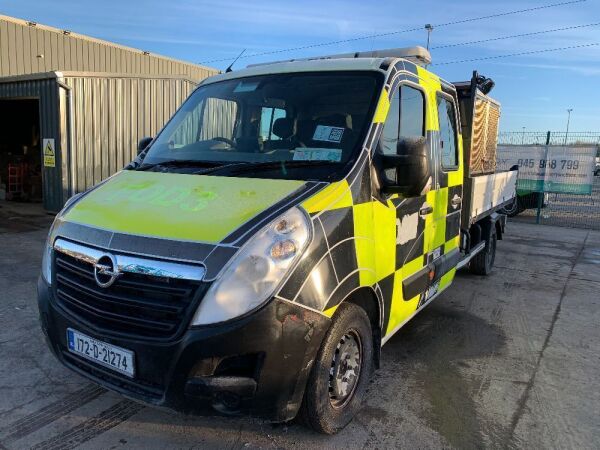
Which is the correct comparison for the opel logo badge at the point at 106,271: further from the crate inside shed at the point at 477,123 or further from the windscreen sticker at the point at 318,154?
the crate inside shed at the point at 477,123

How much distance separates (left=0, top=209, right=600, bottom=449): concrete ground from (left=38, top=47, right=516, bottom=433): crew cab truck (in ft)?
1.42

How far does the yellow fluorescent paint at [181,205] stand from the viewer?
2.51 metres

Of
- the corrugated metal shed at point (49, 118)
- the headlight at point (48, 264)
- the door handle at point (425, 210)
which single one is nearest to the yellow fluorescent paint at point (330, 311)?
the door handle at point (425, 210)

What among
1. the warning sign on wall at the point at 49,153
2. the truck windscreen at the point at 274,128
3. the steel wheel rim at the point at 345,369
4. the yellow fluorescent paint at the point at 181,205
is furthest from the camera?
the warning sign on wall at the point at 49,153

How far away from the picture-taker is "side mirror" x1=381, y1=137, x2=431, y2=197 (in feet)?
9.92

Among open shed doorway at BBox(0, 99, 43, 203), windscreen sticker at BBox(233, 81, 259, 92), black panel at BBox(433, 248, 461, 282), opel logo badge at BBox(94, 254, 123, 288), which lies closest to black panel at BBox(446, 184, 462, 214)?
black panel at BBox(433, 248, 461, 282)

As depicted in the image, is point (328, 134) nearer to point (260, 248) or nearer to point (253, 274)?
point (260, 248)

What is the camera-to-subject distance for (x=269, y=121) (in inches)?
140

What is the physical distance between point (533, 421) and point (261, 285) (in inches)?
89.3

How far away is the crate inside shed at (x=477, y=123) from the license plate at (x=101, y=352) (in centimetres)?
429

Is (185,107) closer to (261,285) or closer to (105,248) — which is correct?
(105,248)

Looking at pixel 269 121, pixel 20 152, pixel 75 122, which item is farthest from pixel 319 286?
pixel 20 152

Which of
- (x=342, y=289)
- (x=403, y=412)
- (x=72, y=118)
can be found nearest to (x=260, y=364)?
(x=342, y=289)

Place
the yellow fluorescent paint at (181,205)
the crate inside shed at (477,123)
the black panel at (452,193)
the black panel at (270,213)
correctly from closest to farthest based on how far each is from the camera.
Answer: the black panel at (270,213) → the yellow fluorescent paint at (181,205) → the black panel at (452,193) → the crate inside shed at (477,123)
